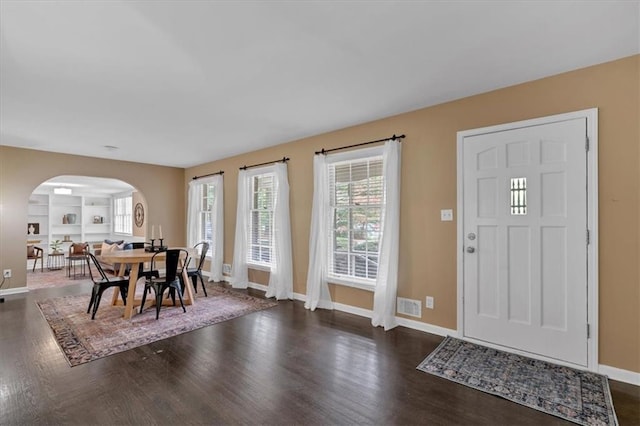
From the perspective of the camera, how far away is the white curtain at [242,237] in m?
5.54

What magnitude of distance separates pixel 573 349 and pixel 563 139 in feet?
5.85

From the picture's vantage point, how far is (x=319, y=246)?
14.1 feet

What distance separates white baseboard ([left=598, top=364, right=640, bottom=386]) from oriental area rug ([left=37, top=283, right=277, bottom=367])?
3590 millimetres

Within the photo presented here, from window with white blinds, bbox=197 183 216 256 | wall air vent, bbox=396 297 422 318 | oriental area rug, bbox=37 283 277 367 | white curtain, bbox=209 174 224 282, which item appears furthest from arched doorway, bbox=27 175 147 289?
wall air vent, bbox=396 297 422 318

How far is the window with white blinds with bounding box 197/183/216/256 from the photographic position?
260 inches

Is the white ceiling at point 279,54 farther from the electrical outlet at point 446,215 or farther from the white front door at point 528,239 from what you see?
the electrical outlet at point 446,215

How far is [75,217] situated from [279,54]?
34.5 ft

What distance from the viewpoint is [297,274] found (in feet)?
15.9

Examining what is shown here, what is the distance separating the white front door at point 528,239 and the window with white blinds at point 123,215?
9.93m

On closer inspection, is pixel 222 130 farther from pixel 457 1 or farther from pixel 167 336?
pixel 457 1

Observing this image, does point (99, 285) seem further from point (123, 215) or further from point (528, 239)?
point (123, 215)

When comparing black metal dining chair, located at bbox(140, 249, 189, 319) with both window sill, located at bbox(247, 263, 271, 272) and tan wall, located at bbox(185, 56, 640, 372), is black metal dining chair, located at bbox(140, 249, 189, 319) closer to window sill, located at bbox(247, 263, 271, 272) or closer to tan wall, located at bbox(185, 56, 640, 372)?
window sill, located at bbox(247, 263, 271, 272)

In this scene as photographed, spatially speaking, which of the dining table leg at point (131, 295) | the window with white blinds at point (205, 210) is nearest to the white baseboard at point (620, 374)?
the dining table leg at point (131, 295)

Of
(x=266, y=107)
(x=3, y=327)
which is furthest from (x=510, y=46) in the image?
(x=3, y=327)
